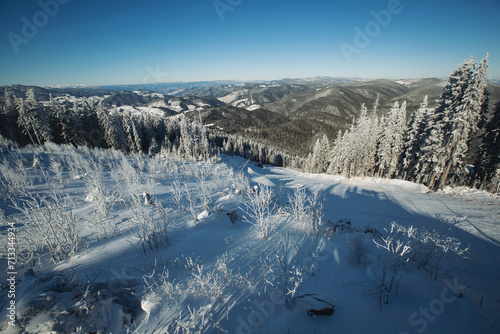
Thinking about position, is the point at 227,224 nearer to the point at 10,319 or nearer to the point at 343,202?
the point at 10,319

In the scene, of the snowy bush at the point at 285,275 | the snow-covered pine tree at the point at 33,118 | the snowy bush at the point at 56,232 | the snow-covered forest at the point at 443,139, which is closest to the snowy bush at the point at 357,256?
the snowy bush at the point at 285,275

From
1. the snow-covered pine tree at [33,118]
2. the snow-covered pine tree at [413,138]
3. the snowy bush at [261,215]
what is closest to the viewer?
the snowy bush at [261,215]

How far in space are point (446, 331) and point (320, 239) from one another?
3.12 metres

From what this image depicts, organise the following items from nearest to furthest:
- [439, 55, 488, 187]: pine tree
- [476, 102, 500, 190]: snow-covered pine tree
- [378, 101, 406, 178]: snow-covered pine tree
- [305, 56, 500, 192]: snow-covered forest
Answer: [439, 55, 488, 187]: pine tree < [305, 56, 500, 192]: snow-covered forest < [476, 102, 500, 190]: snow-covered pine tree < [378, 101, 406, 178]: snow-covered pine tree

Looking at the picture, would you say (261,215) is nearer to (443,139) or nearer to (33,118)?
(443,139)

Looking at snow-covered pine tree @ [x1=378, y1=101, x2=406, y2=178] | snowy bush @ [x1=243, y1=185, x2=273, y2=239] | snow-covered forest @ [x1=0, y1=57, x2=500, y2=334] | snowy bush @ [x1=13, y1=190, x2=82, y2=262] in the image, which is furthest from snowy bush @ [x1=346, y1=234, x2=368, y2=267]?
snow-covered pine tree @ [x1=378, y1=101, x2=406, y2=178]

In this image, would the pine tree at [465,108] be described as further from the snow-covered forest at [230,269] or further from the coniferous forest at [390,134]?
the snow-covered forest at [230,269]

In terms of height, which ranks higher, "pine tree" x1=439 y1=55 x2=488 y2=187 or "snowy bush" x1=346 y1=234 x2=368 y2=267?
"pine tree" x1=439 y1=55 x2=488 y2=187

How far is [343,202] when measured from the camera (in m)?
15.3

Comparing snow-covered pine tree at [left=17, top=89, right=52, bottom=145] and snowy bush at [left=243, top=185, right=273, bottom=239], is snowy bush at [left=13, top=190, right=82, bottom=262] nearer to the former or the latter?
snowy bush at [left=243, top=185, right=273, bottom=239]

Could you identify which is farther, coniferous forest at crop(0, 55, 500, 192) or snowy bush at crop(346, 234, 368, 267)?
coniferous forest at crop(0, 55, 500, 192)

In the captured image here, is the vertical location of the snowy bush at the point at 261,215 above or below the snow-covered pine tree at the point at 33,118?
below

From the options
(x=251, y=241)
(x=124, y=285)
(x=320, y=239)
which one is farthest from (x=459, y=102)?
(x=124, y=285)

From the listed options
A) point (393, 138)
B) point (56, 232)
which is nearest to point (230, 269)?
point (56, 232)
